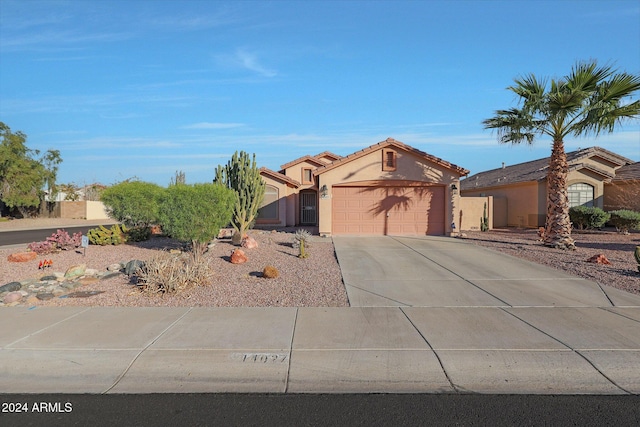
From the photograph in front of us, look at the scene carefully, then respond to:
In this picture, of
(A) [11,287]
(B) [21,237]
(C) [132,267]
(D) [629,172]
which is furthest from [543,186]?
(B) [21,237]

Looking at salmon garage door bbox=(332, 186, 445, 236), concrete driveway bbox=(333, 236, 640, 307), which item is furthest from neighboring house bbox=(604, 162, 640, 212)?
concrete driveway bbox=(333, 236, 640, 307)

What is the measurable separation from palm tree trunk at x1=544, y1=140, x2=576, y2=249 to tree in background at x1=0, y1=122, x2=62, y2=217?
38.0 meters

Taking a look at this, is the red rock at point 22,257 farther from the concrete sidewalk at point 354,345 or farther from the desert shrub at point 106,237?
the concrete sidewalk at point 354,345

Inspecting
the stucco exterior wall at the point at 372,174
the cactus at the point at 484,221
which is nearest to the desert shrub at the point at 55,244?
the stucco exterior wall at the point at 372,174

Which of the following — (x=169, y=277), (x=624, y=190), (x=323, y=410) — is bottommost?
(x=323, y=410)

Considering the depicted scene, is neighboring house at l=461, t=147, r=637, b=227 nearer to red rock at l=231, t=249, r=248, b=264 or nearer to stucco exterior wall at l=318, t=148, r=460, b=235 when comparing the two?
stucco exterior wall at l=318, t=148, r=460, b=235

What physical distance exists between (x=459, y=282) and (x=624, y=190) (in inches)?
758

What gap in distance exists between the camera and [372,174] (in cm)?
1988

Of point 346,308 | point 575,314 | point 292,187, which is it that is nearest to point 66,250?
point 346,308

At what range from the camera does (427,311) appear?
7.98 metres

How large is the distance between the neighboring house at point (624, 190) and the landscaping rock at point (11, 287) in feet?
82.9

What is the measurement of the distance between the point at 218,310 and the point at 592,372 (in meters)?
5.58

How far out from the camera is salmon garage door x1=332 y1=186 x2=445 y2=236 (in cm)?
2028

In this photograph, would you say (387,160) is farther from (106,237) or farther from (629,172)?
(629,172)
